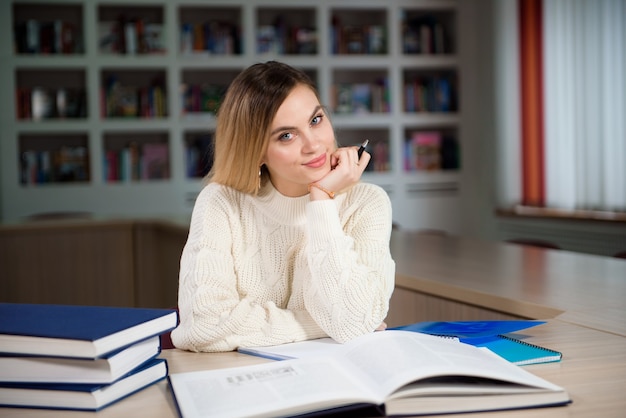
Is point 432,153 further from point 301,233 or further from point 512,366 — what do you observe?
point 512,366

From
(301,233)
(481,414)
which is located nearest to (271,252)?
(301,233)

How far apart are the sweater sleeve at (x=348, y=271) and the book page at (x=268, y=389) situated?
30 centimetres

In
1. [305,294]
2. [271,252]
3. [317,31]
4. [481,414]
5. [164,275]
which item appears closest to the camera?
[481,414]

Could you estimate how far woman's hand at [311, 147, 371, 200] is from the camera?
1682mm

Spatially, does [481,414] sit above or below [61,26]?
below

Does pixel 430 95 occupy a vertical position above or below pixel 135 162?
above

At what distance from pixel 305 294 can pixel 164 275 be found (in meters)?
3.34

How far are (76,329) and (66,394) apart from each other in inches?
3.7

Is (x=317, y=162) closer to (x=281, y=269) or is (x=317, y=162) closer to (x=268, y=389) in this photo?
(x=281, y=269)

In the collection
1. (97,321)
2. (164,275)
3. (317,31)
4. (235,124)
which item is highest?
(317,31)

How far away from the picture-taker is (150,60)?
6289 mm

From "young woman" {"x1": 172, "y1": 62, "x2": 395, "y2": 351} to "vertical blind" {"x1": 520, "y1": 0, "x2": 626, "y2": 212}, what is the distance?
3888mm

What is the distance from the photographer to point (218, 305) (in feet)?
5.17

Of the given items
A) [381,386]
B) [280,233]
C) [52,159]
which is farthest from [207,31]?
[381,386]
